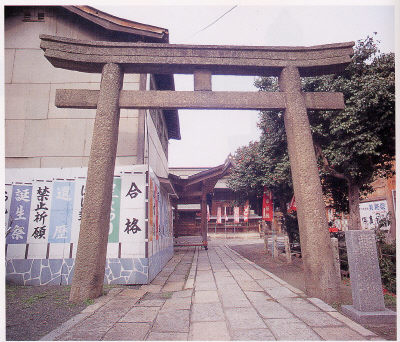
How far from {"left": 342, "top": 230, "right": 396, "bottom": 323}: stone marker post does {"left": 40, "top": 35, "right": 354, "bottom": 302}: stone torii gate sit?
68 cm

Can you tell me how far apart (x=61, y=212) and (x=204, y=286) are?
13.1ft

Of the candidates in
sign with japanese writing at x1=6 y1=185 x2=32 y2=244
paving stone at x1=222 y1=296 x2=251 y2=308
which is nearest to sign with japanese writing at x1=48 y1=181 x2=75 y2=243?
sign with japanese writing at x1=6 y1=185 x2=32 y2=244

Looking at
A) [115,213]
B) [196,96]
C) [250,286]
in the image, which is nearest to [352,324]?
[250,286]

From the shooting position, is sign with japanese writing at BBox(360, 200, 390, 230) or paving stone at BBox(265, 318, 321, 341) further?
sign with japanese writing at BBox(360, 200, 390, 230)

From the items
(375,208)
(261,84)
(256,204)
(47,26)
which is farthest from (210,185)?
(47,26)

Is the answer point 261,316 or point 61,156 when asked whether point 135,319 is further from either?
point 61,156

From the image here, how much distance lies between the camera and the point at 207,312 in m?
4.09

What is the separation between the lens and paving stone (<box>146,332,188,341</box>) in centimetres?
313

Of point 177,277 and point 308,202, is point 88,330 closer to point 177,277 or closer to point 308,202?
point 308,202

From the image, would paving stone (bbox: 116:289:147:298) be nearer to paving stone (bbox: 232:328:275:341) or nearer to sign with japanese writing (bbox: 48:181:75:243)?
sign with japanese writing (bbox: 48:181:75:243)

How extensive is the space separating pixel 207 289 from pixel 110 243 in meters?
2.57

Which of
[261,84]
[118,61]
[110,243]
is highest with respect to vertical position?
[261,84]

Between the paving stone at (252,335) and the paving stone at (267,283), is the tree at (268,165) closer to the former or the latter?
the paving stone at (267,283)

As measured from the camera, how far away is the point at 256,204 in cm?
1802
